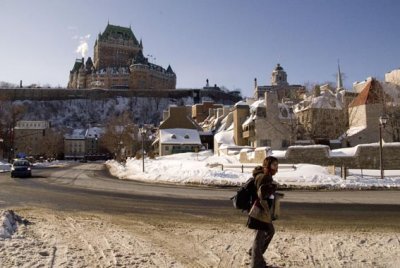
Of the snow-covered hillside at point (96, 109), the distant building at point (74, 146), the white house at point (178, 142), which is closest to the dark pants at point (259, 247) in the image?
the white house at point (178, 142)

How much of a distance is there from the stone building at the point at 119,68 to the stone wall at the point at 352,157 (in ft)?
460

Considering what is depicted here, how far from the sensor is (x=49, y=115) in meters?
Answer: 161

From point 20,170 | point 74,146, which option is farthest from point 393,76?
point 74,146

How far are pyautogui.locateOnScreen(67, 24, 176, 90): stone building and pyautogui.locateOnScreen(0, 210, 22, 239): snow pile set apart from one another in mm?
161441

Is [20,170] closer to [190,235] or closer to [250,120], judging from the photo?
[190,235]

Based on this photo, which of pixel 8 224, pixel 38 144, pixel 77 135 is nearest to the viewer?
pixel 8 224

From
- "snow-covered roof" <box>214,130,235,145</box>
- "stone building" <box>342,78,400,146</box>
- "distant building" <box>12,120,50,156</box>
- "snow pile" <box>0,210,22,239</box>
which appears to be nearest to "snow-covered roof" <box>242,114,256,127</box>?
"snow-covered roof" <box>214,130,235,145</box>

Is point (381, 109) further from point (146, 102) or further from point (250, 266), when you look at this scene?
point (146, 102)

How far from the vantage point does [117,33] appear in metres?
184

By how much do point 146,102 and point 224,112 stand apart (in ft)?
292

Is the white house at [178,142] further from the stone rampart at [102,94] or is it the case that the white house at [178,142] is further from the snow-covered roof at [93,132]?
the stone rampart at [102,94]

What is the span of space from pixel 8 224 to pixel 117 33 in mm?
184351

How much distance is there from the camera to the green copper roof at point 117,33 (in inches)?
7121

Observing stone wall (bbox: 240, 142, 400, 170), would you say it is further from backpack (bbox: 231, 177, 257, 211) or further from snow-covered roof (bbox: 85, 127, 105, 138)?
snow-covered roof (bbox: 85, 127, 105, 138)
